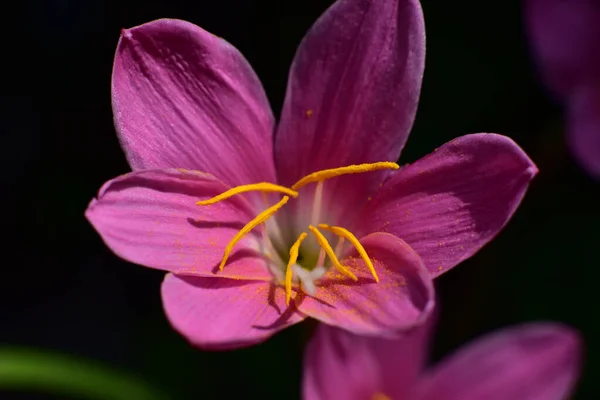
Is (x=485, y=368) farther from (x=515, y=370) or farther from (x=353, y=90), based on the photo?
(x=353, y=90)

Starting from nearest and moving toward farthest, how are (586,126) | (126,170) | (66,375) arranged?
(66,375), (586,126), (126,170)

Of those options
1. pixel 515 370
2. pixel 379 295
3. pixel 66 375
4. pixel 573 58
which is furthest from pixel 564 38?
pixel 66 375

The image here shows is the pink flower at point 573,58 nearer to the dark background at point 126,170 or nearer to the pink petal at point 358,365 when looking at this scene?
the dark background at point 126,170

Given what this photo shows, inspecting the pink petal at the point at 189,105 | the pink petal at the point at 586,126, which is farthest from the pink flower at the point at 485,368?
the pink petal at the point at 189,105

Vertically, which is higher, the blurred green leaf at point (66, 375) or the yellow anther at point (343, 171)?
the yellow anther at point (343, 171)

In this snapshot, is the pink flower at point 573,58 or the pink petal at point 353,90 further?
the pink flower at point 573,58
